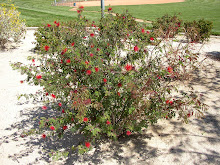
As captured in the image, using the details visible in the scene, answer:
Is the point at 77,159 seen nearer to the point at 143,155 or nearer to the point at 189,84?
the point at 143,155

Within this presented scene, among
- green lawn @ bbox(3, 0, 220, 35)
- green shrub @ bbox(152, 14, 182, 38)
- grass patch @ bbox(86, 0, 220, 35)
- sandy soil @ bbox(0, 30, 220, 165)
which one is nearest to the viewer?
sandy soil @ bbox(0, 30, 220, 165)

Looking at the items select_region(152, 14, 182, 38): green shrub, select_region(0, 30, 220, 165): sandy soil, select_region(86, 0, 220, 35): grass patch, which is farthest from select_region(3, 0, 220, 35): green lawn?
select_region(0, 30, 220, 165): sandy soil

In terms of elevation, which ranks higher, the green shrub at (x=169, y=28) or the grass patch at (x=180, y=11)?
the grass patch at (x=180, y=11)

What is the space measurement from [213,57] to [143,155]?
16.2 ft

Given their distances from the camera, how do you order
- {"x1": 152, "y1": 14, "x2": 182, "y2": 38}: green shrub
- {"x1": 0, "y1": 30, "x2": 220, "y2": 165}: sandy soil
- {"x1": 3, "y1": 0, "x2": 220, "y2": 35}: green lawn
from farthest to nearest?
{"x1": 3, "y1": 0, "x2": 220, "y2": 35}: green lawn
{"x1": 152, "y1": 14, "x2": 182, "y2": 38}: green shrub
{"x1": 0, "y1": 30, "x2": 220, "y2": 165}: sandy soil

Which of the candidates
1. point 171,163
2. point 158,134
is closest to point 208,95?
point 158,134

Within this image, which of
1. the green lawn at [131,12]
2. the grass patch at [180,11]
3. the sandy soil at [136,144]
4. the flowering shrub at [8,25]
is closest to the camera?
the sandy soil at [136,144]

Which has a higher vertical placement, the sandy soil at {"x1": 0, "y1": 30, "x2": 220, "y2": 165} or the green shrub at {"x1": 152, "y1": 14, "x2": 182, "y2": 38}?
the green shrub at {"x1": 152, "y1": 14, "x2": 182, "y2": 38}

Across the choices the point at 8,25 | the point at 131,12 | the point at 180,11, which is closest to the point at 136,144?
the point at 8,25

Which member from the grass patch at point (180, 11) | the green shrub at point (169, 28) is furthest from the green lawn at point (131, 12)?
the green shrub at point (169, 28)

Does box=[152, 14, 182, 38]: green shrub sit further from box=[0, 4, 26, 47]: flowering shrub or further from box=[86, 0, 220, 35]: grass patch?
box=[86, 0, 220, 35]: grass patch

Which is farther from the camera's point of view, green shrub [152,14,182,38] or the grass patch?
the grass patch

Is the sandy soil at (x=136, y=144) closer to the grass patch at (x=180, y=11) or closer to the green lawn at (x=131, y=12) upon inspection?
the green lawn at (x=131, y=12)

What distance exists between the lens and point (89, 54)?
9.07 feet
